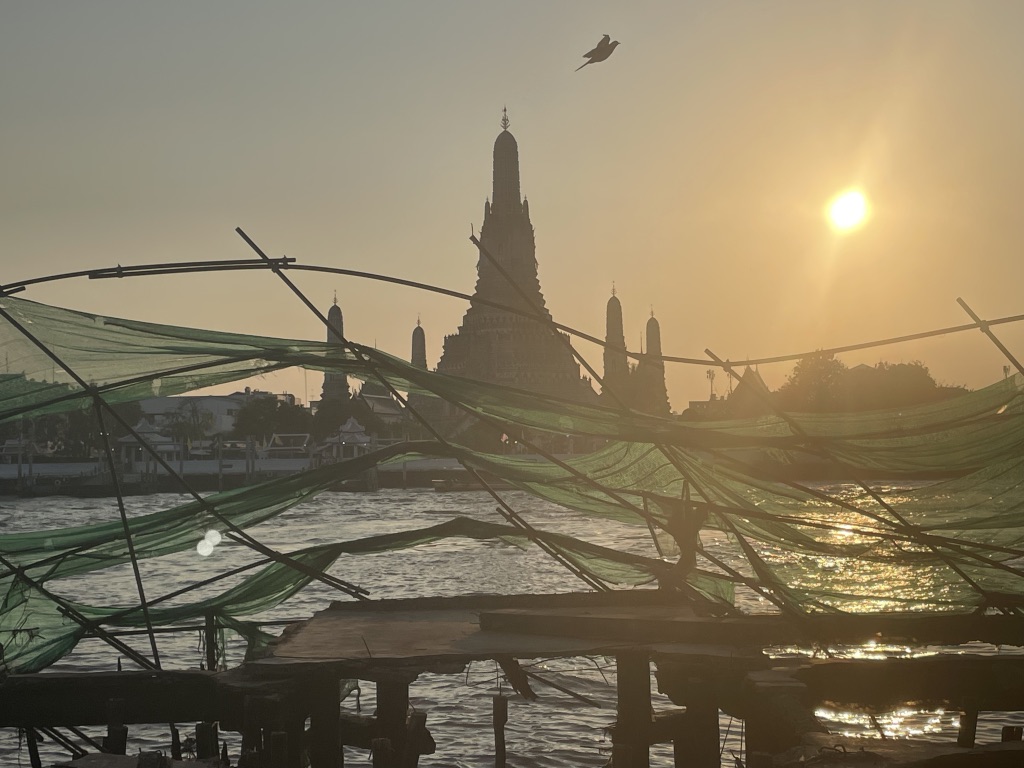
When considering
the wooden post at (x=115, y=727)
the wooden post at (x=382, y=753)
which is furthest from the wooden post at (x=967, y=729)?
the wooden post at (x=115, y=727)

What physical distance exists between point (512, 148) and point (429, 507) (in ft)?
134

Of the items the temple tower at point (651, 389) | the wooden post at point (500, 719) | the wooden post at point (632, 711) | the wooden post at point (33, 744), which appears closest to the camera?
the wooden post at point (632, 711)

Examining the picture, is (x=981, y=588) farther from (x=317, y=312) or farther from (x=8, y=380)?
(x=8, y=380)

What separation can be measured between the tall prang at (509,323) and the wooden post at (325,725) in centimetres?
7607

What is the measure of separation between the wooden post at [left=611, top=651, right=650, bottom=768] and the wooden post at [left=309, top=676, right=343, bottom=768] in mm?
1659

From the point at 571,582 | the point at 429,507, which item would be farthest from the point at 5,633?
the point at 429,507

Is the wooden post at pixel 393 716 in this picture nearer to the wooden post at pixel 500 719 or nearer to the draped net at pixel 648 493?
the draped net at pixel 648 493

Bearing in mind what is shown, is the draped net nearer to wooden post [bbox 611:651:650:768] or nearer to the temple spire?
wooden post [bbox 611:651:650:768]

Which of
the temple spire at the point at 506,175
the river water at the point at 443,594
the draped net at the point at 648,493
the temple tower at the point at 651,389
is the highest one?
the temple spire at the point at 506,175

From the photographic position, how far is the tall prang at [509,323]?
8550cm

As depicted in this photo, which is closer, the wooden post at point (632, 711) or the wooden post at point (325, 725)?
the wooden post at point (325, 725)

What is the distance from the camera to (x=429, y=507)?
5756 centimetres

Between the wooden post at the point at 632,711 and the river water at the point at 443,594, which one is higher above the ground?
the wooden post at the point at 632,711

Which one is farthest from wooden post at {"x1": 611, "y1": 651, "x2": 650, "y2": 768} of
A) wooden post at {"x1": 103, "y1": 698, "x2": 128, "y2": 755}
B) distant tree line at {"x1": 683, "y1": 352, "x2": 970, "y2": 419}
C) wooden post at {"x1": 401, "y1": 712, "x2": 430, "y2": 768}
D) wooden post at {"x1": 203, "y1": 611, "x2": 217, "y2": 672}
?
distant tree line at {"x1": 683, "y1": 352, "x2": 970, "y2": 419}
